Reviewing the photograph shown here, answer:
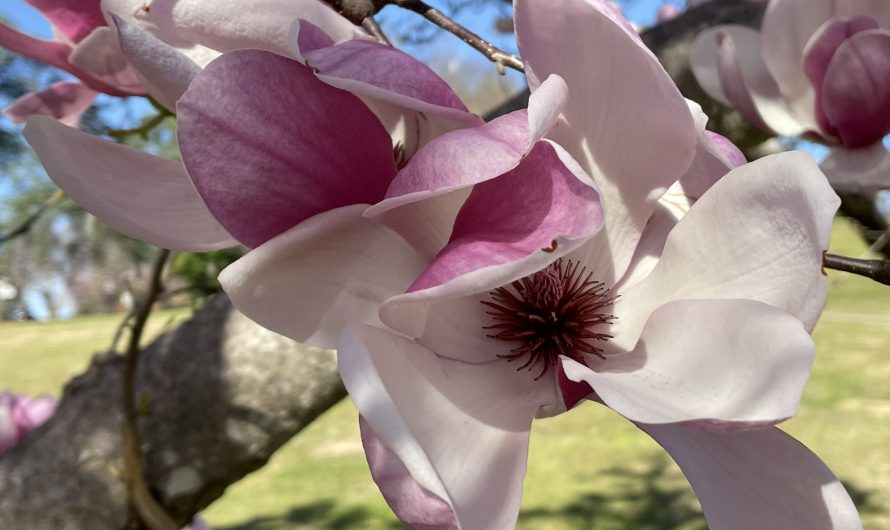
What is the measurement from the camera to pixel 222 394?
0.78m

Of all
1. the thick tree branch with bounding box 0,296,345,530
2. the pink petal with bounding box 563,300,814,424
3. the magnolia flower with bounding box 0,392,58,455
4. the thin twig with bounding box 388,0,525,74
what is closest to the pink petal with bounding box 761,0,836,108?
the thin twig with bounding box 388,0,525,74

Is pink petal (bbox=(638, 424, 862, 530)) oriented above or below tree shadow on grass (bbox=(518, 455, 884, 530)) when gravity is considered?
above

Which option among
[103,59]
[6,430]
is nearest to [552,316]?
[103,59]

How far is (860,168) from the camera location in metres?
0.54

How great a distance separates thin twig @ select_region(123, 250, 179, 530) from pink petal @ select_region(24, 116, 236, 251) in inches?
16.8

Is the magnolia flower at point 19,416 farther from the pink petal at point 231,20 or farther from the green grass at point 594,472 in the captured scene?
the green grass at point 594,472

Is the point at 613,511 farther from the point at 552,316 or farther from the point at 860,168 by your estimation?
the point at 552,316

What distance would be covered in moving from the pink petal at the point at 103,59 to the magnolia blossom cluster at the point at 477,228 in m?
0.12

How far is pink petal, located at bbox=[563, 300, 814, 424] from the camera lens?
23 centimetres

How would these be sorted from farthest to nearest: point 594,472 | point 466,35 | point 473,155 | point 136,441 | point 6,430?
1. point 594,472
2. point 6,430
3. point 136,441
4. point 466,35
5. point 473,155

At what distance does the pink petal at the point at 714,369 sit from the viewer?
0.75ft

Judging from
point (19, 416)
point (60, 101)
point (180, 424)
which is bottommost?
point (19, 416)

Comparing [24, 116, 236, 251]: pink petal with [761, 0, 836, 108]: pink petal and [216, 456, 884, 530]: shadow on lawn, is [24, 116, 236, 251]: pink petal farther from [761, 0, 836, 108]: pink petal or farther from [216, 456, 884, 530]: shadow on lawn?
[216, 456, 884, 530]: shadow on lawn

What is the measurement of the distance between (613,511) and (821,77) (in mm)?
2955
